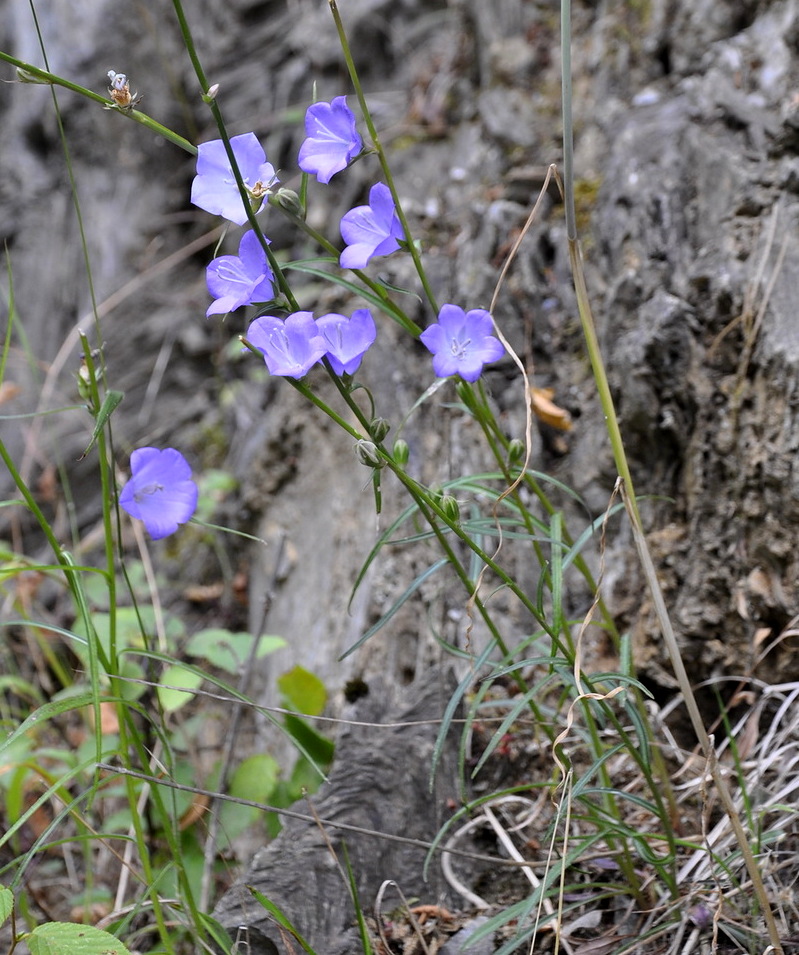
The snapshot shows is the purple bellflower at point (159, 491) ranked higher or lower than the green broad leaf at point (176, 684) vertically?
higher

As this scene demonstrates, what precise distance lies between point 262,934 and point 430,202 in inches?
99.0

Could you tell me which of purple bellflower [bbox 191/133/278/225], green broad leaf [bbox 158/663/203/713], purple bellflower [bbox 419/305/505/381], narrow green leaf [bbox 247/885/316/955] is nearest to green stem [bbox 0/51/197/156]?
purple bellflower [bbox 191/133/278/225]

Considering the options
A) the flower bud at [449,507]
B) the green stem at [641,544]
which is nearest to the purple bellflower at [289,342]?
the flower bud at [449,507]

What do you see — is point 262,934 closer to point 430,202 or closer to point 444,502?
point 444,502

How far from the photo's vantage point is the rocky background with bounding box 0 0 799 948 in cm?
182

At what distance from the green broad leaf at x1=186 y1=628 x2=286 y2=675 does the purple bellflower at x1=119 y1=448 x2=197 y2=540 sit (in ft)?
2.32

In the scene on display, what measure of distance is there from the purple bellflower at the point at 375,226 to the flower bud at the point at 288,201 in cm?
8

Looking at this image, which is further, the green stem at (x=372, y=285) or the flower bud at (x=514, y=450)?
the flower bud at (x=514, y=450)

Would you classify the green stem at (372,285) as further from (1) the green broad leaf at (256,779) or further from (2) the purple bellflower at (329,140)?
(1) the green broad leaf at (256,779)

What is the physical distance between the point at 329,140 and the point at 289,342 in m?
0.28

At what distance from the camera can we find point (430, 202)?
3.13 m

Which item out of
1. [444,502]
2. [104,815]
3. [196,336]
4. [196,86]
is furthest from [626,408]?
[196,86]

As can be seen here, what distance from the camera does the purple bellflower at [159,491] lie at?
1236 mm

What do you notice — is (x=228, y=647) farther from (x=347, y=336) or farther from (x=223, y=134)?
(x=223, y=134)
